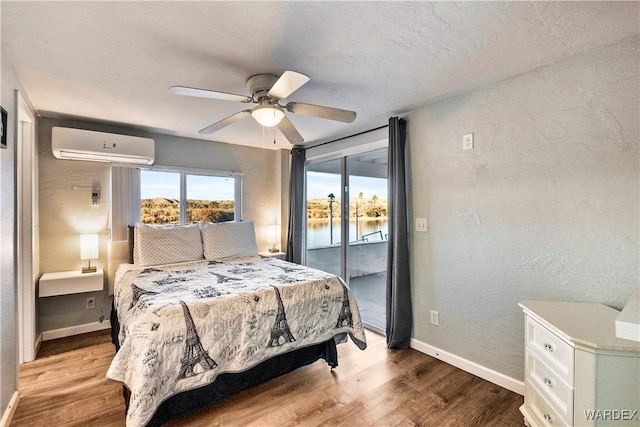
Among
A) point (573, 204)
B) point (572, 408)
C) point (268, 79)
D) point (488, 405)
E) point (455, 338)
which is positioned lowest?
point (488, 405)

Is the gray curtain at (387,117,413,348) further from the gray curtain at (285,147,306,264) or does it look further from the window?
the window

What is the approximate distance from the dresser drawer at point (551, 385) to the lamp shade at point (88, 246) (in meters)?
3.84

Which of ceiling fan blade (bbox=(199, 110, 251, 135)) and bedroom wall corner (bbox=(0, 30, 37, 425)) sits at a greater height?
ceiling fan blade (bbox=(199, 110, 251, 135))

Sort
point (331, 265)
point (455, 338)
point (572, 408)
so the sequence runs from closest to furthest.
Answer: point (572, 408) → point (455, 338) → point (331, 265)

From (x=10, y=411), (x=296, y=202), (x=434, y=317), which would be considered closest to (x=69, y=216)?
(x=10, y=411)

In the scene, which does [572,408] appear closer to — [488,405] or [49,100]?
[488,405]

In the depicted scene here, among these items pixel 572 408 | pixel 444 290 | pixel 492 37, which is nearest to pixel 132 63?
pixel 492 37

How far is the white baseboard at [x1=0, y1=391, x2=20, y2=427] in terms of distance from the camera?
1703 mm

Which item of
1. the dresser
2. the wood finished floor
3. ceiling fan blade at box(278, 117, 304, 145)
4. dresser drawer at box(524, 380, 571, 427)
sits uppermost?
ceiling fan blade at box(278, 117, 304, 145)

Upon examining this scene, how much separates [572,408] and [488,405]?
0.70m

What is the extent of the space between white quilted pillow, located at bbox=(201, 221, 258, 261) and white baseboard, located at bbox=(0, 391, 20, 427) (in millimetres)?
1719

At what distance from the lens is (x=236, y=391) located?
2027 millimetres

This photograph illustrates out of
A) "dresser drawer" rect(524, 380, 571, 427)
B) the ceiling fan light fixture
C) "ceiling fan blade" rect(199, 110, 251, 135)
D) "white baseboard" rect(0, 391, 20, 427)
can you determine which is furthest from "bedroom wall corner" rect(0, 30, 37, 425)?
"dresser drawer" rect(524, 380, 571, 427)

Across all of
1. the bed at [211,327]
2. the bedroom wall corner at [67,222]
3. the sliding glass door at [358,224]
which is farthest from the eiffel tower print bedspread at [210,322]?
the sliding glass door at [358,224]
